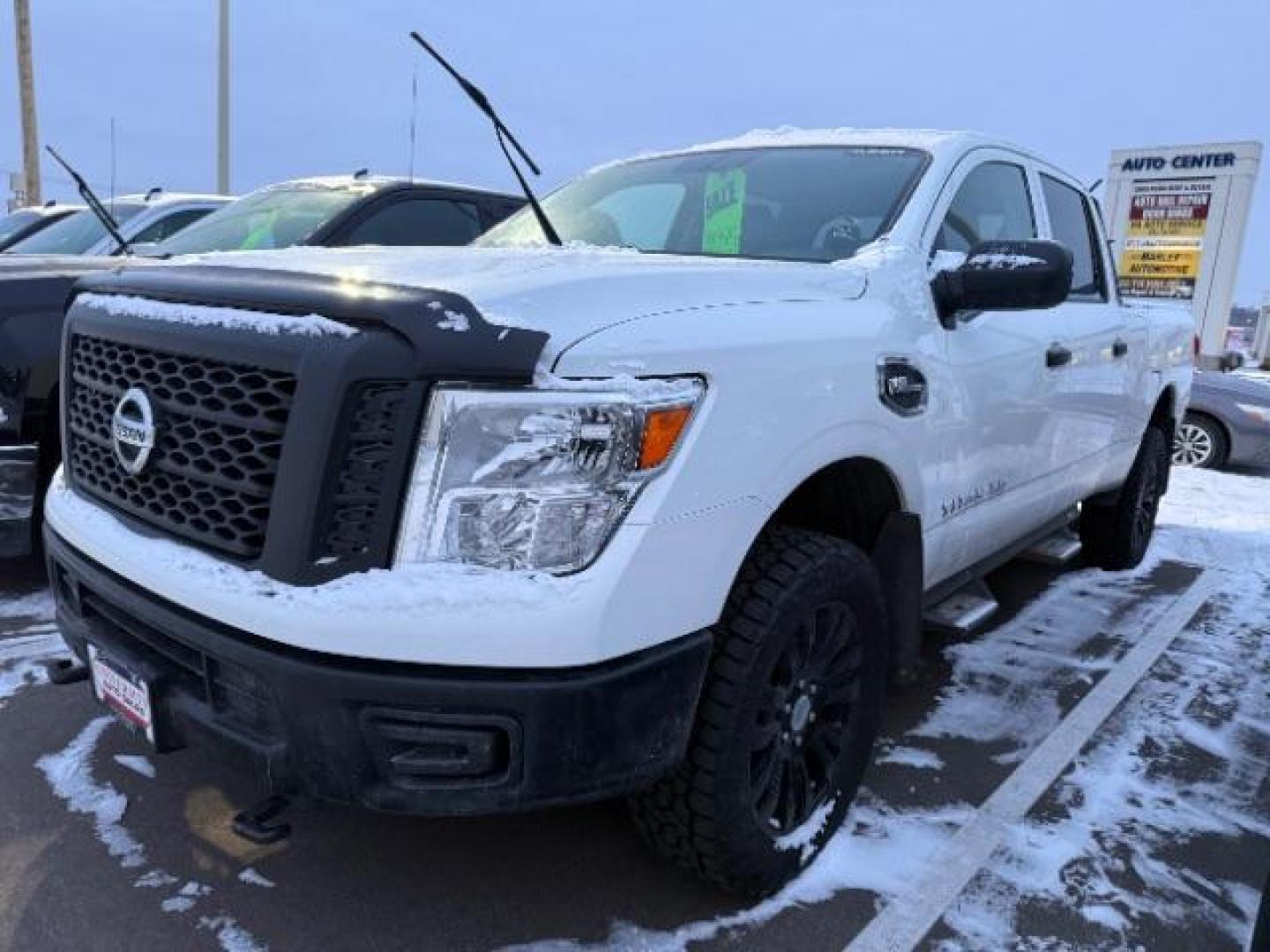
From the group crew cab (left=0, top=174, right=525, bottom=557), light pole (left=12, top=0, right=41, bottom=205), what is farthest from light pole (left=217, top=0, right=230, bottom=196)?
crew cab (left=0, top=174, right=525, bottom=557)

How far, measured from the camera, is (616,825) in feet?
9.04

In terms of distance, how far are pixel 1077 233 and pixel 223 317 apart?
3.72 metres

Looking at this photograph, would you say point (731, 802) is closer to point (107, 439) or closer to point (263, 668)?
point (263, 668)

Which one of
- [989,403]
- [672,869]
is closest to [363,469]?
[672,869]

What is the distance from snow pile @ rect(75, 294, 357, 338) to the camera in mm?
1789

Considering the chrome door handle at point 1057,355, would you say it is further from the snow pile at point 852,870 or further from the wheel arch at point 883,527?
the snow pile at point 852,870

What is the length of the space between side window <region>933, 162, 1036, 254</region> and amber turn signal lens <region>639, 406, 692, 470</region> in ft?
4.77

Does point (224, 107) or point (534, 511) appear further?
point (224, 107)

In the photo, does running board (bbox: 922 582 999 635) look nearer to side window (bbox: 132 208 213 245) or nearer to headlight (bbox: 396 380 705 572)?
headlight (bbox: 396 380 705 572)

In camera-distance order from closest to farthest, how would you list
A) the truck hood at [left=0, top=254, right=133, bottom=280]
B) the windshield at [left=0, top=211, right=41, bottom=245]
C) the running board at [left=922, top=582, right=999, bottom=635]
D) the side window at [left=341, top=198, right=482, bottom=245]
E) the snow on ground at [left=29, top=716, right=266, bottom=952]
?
the snow on ground at [left=29, top=716, right=266, bottom=952], the running board at [left=922, top=582, right=999, bottom=635], the truck hood at [left=0, top=254, right=133, bottom=280], the side window at [left=341, top=198, right=482, bottom=245], the windshield at [left=0, top=211, right=41, bottom=245]

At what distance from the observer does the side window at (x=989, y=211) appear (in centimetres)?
316

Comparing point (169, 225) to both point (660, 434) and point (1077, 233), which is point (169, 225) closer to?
point (1077, 233)

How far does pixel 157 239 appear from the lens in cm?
689

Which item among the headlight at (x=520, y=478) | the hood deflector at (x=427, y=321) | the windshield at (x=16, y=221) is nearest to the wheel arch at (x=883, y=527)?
the headlight at (x=520, y=478)
